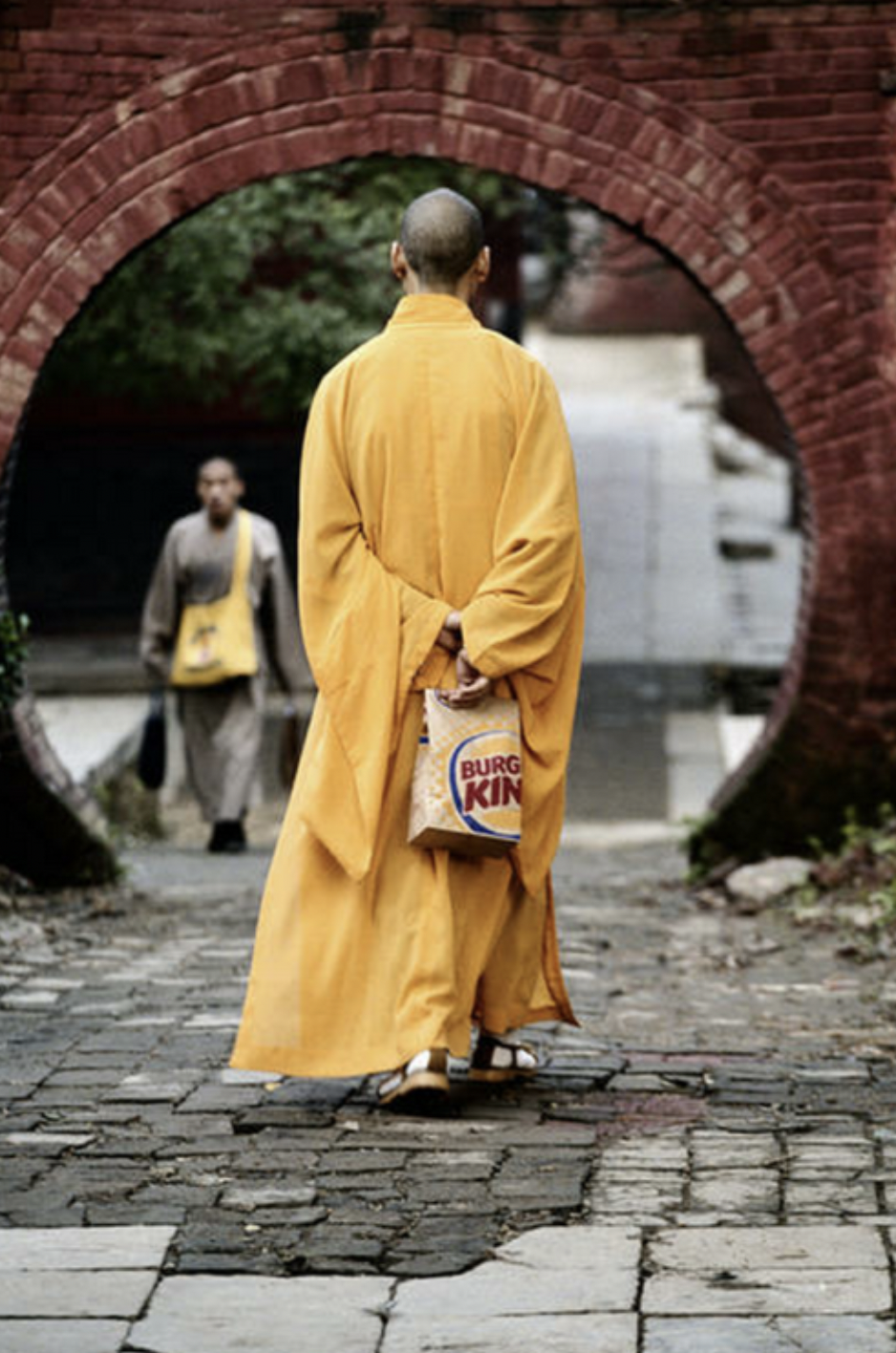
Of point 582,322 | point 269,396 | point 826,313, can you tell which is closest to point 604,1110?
point 826,313

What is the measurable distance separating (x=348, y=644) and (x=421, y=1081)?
0.98 m

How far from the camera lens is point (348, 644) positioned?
5801 mm

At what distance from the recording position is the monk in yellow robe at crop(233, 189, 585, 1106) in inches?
224

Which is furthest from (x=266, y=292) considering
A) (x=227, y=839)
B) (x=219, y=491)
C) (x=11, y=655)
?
(x=11, y=655)

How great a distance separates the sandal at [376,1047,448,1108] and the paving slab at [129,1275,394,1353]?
127 cm

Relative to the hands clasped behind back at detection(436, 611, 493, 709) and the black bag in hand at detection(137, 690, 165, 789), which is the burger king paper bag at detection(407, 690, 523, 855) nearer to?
the hands clasped behind back at detection(436, 611, 493, 709)

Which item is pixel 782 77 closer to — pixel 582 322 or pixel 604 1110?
pixel 604 1110

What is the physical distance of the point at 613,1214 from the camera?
15.4ft

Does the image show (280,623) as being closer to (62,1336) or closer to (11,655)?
(11,655)

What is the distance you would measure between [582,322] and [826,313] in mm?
22550

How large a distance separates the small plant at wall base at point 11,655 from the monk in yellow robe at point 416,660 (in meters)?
3.69

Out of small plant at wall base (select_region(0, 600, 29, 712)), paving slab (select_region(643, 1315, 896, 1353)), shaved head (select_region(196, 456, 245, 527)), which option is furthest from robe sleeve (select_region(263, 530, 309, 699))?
paving slab (select_region(643, 1315, 896, 1353))

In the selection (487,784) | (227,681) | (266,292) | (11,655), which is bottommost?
(227,681)

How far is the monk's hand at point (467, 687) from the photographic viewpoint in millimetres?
5719
